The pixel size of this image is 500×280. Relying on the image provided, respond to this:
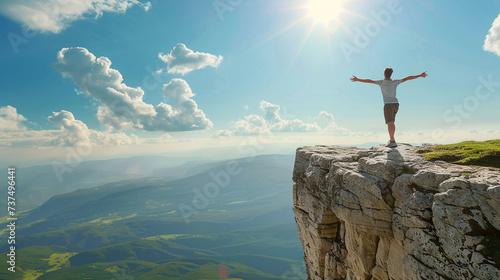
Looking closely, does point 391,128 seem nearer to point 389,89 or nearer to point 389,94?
point 389,94

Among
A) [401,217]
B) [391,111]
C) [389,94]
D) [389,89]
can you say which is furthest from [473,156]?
[389,89]

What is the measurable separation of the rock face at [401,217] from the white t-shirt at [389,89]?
416 centimetres

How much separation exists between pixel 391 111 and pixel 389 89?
173 cm

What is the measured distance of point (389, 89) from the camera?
16.8 meters

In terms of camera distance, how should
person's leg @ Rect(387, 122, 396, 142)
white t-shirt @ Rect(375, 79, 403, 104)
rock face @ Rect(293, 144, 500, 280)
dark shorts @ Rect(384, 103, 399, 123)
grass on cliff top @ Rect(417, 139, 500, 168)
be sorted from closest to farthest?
1. rock face @ Rect(293, 144, 500, 280)
2. grass on cliff top @ Rect(417, 139, 500, 168)
3. white t-shirt @ Rect(375, 79, 403, 104)
4. dark shorts @ Rect(384, 103, 399, 123)
5. person's leg @ Rect(387, 122, 396, 142)

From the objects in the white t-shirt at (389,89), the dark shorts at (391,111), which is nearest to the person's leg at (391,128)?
the dark shorts at (391,111)

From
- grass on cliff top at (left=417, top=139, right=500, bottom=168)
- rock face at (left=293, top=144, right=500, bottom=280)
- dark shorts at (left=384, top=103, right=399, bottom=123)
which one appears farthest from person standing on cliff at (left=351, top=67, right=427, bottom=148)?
grass on cliff top at (left=417, top=139, right=500, bottom=168)

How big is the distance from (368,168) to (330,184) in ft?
11.5

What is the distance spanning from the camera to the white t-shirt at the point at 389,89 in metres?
16.6

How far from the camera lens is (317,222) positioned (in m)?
19.7

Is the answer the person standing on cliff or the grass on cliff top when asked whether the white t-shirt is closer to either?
the person standing on cliff

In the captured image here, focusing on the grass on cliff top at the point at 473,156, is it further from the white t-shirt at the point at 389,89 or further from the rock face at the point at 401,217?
the white t-shirt at the point at 389,89

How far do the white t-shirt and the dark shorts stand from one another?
1.05 feet

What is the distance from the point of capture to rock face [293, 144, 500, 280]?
8.99 metres
